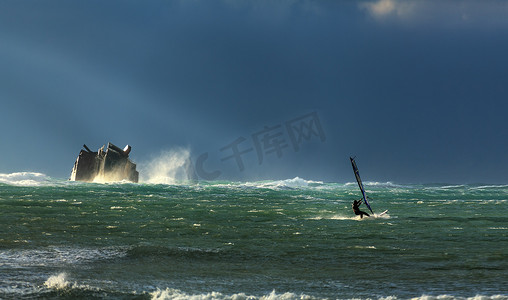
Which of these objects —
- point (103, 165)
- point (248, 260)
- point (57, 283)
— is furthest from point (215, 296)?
point (103, 165)

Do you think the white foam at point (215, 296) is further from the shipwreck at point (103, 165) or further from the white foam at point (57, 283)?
the shipwreck at point (103, 165)

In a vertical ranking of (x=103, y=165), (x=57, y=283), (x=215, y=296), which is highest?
(x=103, y=165)

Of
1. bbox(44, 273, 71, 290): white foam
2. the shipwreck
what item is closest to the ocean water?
bbox(44, 273, 71, 290): white foam

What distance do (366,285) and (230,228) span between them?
12868 millimetres

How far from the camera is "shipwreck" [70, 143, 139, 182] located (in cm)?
11150

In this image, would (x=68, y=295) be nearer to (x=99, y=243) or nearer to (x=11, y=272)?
(x=11, y=272)

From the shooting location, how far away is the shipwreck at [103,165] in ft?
366

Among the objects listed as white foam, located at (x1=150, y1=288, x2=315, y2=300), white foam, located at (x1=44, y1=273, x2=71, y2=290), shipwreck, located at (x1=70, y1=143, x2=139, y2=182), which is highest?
shipwreck, located at (x1=70, y1=143, x2=139, y2=182)

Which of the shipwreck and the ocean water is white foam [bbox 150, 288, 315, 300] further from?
the shipwreck

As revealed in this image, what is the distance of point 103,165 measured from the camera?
111312 millimetres

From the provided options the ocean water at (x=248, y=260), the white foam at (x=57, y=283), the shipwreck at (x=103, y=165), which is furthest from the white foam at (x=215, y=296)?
the shipwreck at (x=103, y=165)

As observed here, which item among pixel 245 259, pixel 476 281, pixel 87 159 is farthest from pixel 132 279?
pixel 87 159

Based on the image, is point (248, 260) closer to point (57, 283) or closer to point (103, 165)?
point (57, 283)

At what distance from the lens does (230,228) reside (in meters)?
24.3
